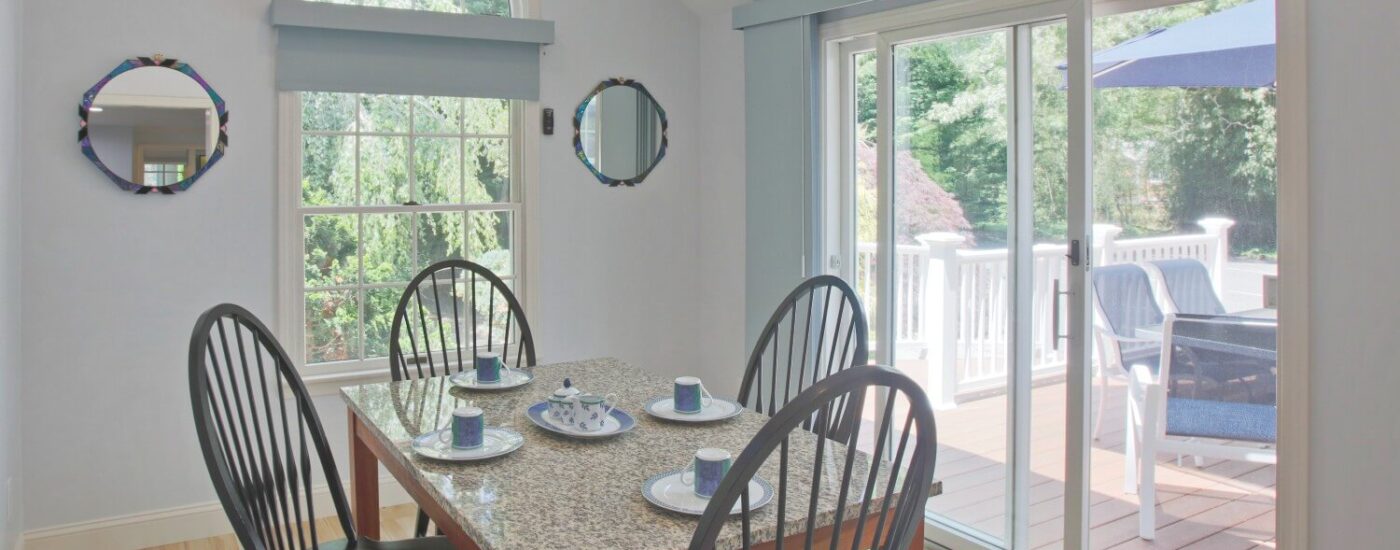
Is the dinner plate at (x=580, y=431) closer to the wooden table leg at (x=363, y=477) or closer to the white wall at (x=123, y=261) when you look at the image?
the wooden table leg at (x=363, y=477)

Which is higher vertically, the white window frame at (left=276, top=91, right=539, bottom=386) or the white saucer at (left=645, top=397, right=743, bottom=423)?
the white window frame at (left=276, top=91, right=539, bottom=386)

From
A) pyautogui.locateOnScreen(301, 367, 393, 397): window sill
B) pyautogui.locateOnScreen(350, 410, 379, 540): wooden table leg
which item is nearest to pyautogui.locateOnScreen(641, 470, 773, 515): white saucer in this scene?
pyautogui.locateOnScreen(350, 410, 379, 540): wooden table leg

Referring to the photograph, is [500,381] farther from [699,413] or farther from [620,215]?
[620,215]

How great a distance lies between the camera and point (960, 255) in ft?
10.7

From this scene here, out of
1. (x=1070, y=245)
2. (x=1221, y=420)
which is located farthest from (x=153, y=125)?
(x=1221, y=420)

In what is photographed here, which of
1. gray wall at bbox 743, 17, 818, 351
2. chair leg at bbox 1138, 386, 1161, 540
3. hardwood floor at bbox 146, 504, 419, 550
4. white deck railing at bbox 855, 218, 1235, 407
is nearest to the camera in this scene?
chair leg at bbox 1138, 386, 1161, 540

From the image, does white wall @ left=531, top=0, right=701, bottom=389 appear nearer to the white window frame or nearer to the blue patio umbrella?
the white window frame

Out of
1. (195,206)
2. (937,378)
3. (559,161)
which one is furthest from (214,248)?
(937,378)

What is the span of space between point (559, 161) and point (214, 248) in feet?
4.26

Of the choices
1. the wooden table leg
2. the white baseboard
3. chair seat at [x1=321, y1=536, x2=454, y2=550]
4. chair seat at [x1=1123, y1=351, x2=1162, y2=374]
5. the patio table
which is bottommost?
the white baseboard

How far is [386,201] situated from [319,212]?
0.25 m

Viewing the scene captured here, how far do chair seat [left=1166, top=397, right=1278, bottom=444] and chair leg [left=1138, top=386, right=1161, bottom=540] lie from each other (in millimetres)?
41

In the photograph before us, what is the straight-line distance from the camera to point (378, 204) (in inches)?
150

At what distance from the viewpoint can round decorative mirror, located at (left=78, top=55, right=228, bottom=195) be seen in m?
3.28
